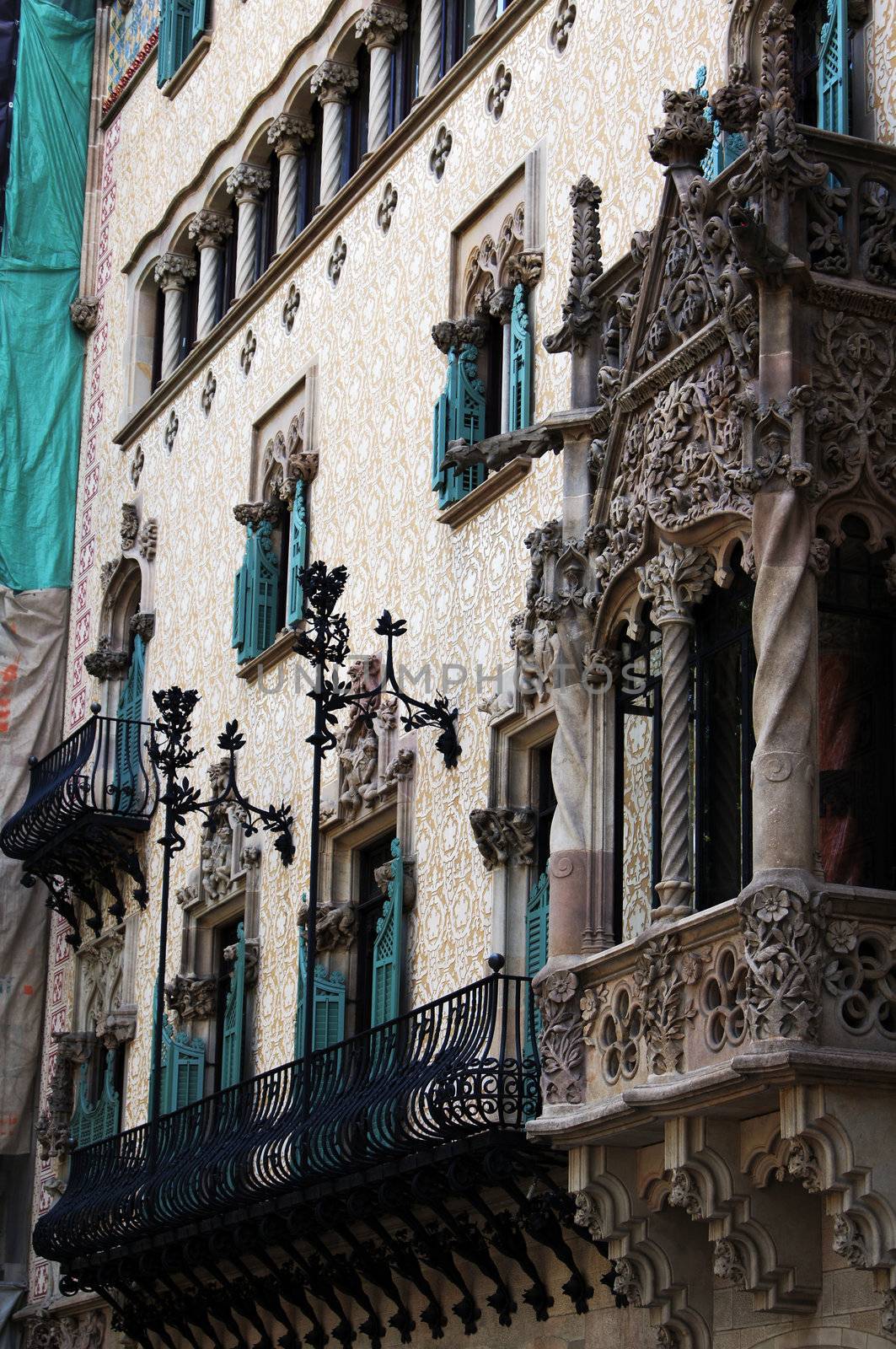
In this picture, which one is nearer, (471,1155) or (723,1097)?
(723,1097)

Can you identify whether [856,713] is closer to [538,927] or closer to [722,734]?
[722,734]

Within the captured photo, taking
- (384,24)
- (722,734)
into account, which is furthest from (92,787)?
(722,734)

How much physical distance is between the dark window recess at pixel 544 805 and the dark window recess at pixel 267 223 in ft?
30.9

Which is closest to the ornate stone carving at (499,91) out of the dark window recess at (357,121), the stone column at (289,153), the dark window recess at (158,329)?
the dark window recess at (357,121)

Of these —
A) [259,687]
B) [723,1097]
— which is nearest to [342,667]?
[259,687]

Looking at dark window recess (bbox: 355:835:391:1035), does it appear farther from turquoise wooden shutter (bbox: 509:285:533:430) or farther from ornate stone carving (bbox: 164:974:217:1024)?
turquoise wooden shutter (bbox: 509:285:533:430)

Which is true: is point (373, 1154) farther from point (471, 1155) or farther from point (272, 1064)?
point (272, 1064)

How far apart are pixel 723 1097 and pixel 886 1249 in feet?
3.59

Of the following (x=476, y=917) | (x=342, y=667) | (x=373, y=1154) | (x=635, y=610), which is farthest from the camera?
(x=342, y=667)

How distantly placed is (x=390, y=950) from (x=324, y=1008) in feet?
4.32

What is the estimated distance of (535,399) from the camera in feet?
58.3

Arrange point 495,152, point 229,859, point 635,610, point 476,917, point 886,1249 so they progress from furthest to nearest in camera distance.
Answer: point 229,859 → point 495,152 → point 476,917 → point 635,610 → point 886,1249

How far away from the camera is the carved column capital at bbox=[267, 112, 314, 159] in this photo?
24.3 metres

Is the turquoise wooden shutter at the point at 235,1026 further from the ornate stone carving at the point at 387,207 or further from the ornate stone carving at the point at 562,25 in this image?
the ornate stone carving at the point at 562,25
